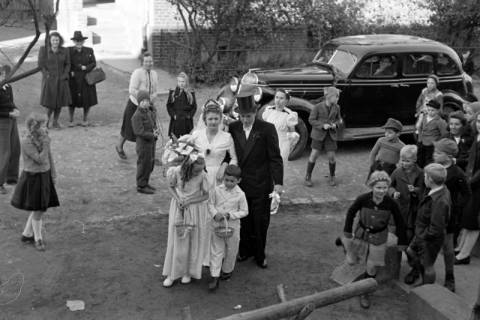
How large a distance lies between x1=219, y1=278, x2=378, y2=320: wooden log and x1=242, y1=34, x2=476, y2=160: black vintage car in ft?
20.1

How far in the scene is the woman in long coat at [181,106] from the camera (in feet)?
31.4

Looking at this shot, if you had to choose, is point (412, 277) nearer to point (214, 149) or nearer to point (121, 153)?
point (214, 149)

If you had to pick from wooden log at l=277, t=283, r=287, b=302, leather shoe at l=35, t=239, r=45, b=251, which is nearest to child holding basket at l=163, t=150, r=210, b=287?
wooden log at l=277, t=283, r=287, b=302

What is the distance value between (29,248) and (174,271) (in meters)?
1.89

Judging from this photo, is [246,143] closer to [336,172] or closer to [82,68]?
[336,172]

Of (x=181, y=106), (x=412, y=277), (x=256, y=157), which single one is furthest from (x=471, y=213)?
(x=181, y=106)

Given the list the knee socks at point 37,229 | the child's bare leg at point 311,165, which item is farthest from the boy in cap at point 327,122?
the knee socks at point 37,229

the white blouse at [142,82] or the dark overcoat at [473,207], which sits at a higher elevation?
the white blouse at [142,82]

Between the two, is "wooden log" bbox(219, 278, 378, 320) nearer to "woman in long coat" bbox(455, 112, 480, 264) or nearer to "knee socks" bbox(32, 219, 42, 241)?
"woman in long coat" bbox(455, 112, 480, 264)

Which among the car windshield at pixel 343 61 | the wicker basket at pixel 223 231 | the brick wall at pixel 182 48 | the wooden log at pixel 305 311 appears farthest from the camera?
the brick wall at pixel 182 48

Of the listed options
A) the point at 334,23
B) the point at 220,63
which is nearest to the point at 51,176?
the point at 220,63

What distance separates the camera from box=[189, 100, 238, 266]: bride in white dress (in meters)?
6.36

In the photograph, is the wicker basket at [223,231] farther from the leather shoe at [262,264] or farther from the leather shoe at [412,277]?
the leather shoe at [412,277]

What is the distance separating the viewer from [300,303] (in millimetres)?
4500
